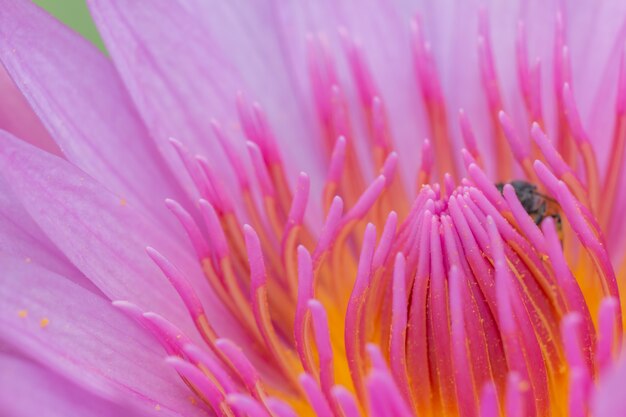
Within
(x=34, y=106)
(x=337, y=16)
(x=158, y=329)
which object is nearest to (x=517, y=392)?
(x=158, y=329)

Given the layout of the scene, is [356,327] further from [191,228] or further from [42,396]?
[42,396]

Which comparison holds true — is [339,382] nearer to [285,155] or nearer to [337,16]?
[285,155]

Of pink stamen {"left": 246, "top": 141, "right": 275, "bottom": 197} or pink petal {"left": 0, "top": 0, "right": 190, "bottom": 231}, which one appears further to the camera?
pink stamen {"left": 246, "top": 141, "right": 275, "bottom": 197}

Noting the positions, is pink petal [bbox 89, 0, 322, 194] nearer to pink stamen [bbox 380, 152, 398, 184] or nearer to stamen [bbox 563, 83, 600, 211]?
pink stamen [bbox 380, 152, 398, 184]

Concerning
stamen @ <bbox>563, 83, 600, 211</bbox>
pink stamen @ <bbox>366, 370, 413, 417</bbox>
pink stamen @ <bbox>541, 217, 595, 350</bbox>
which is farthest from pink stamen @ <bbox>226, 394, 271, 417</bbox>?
stamen @ <bbox>563, 83, 600, 211</bbox>

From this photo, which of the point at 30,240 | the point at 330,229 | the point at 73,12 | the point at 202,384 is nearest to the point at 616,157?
the point at 330,229

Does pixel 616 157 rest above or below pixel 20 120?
above
